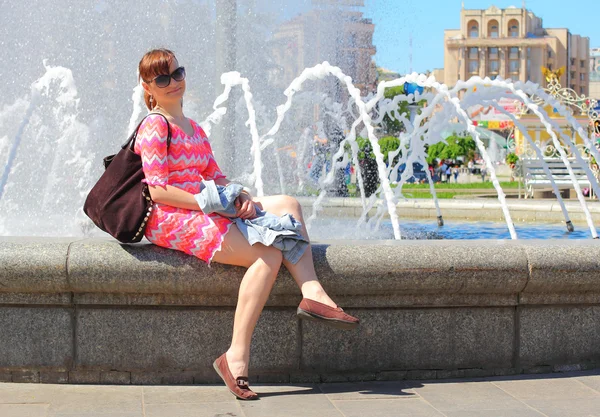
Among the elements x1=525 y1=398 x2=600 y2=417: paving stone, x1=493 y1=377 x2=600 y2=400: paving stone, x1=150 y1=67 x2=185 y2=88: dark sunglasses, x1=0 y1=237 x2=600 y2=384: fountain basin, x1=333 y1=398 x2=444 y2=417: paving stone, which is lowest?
x1=493 y1=377 x2=600 y2=400: paving stone

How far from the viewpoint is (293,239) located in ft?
12.2

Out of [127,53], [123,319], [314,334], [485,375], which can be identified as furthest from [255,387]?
[127,53]

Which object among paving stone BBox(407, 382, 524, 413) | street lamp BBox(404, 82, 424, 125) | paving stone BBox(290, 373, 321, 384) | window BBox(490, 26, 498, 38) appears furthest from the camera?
window BBox(490, 26, 498, 38)

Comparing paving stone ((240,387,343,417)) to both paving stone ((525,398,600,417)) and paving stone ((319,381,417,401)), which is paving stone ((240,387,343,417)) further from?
paving stone ((525,398,600,417))

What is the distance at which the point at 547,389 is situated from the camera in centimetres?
389

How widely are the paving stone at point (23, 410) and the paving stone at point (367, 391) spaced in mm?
1098

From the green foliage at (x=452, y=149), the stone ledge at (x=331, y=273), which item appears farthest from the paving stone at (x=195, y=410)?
the green foliage at (x=452, y=149)

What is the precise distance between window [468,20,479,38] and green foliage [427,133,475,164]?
6587cm

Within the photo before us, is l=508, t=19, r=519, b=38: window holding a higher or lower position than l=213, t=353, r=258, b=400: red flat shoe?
higher

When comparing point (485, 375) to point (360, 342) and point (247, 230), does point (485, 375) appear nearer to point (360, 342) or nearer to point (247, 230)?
point (360, 342)

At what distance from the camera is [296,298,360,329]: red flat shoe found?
11.6 feet

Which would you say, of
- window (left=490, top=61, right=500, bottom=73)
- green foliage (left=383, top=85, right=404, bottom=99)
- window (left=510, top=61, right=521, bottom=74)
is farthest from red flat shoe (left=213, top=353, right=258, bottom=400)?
window (left=510, top=61, right=521, bottom=74)

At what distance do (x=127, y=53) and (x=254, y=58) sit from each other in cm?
172

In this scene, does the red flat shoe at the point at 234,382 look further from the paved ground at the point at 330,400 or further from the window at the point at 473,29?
the window at the point at 473,29
